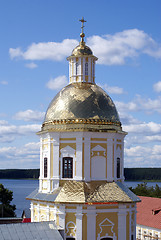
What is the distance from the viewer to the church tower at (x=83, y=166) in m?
17.6

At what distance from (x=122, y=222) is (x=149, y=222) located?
17099 millimetres

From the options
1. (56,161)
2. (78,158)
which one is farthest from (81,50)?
(56,161)

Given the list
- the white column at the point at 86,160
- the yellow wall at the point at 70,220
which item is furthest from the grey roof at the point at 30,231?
the white column at the point at 86,160

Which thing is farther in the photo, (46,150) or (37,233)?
(46,150)

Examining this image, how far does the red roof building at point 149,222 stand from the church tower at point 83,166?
14924 mm

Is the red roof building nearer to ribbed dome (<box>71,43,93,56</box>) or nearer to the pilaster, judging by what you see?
the pilaster

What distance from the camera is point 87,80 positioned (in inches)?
803

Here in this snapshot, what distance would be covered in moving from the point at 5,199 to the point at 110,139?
28.6 metres

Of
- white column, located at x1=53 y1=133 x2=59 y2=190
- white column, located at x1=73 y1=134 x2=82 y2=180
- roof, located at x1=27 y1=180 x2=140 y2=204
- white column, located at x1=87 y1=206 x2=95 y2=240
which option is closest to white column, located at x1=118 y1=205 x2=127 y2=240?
roof, located at x1=27 y1=180 x2=140 y2=204

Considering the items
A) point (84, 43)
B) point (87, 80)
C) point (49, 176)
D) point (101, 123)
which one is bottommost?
point (49, 176)

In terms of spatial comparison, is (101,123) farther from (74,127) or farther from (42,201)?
(42,201)

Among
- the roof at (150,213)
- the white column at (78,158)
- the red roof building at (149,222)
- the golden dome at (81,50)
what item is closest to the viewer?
the white column at (78,158)

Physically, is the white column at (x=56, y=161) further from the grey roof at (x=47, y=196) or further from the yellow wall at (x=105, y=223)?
the yellow wall at (x=105, y=223)

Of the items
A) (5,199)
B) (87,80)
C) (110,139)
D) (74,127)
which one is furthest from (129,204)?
(5,199)
